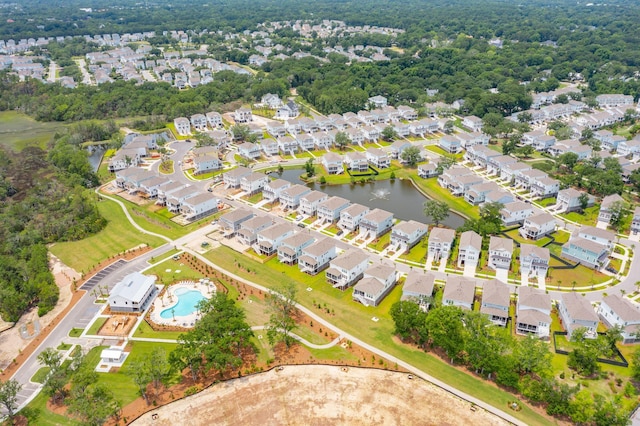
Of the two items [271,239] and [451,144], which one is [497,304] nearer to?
[271,239]

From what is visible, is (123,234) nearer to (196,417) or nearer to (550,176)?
(196,417)

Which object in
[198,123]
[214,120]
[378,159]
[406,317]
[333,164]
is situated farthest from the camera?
[214,120]

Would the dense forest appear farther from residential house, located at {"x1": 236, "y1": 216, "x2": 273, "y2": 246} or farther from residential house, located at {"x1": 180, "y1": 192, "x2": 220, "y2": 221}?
residential house, located at {"x1": 236, "y1": 216, "x2": 273, "y2": 246}

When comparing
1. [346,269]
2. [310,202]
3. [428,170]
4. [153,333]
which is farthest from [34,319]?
[428,170]

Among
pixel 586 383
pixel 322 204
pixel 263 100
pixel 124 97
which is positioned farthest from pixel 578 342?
pixel 124 97

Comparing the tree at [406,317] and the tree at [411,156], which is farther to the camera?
the tree at [411,156]

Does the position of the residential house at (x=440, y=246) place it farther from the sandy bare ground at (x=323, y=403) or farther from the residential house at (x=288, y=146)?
the residential house at (x=288, y=146)

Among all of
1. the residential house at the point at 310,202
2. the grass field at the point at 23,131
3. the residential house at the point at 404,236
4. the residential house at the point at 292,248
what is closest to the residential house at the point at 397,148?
the residential house at the point at 310,202
